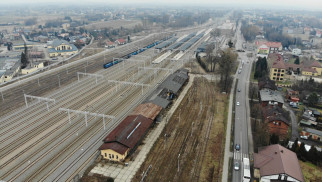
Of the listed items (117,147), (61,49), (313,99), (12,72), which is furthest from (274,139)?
(61,49)

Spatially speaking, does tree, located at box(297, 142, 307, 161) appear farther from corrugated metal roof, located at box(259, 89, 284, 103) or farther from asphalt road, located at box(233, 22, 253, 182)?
corrugated metal roof, located at box(259, 89, 284, 103)

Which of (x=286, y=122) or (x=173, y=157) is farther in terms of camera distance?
(x=286, y=122)

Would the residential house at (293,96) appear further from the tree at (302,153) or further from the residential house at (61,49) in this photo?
the residential house at (61,49)

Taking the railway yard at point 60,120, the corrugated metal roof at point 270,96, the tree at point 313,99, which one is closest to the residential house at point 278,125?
the corrugated metal roof at point 270,96

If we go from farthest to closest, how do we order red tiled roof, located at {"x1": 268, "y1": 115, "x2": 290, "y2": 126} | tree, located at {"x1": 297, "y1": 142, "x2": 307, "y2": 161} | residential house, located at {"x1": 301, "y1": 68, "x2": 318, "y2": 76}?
residential house, located at {"x1": 301, "y1": 68, "x2": 318, "y2": 76} < red tiled roof, located at {"x1": 268, "y1": 115, "x2": 290, "y2": 126} < tree, located at {"x1": 297, "y1": 142, "x2": 307, "y2": 161}

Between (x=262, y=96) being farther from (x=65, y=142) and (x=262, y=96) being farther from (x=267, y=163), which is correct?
(x=65, y=142)

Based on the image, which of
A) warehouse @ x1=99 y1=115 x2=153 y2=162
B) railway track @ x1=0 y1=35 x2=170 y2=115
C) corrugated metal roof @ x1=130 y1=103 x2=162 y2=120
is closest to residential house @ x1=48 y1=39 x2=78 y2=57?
railway track @ x1=0 y1=35 x2=170 y2=115

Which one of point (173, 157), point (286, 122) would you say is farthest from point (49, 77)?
point (286, 122)

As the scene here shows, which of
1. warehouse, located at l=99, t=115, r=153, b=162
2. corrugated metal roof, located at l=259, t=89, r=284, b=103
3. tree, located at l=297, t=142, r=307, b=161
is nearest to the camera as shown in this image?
warehouse, located at l=99, t=115, r=153, b=162
